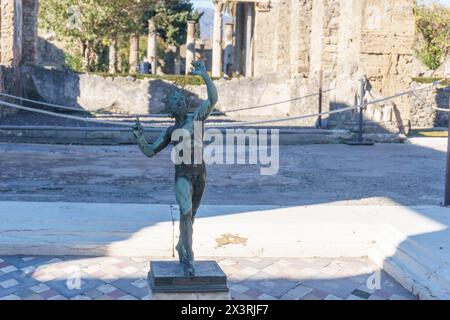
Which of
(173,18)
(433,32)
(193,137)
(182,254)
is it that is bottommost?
(182,254)

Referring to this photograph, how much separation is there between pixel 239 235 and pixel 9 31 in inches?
514

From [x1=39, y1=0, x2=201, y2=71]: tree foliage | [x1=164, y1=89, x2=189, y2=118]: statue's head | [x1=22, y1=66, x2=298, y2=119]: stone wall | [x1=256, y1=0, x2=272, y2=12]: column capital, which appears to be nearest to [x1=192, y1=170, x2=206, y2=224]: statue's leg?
[x1=164, y1=89, x2=189, y2=118]: statue's head

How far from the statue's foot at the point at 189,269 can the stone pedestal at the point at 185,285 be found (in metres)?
0.02

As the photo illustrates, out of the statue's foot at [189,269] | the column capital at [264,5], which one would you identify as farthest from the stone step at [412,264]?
the column capital at [264,5]

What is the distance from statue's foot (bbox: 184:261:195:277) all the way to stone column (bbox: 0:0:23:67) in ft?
45.6

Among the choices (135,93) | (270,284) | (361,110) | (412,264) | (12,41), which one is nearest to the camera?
(270,284)

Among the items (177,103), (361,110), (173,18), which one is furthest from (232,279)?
(173,18)

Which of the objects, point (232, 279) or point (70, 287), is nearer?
point (70, 287)

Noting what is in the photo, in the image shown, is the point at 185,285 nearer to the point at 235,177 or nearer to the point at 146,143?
the point at 146,143

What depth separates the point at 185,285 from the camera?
3.10 meters

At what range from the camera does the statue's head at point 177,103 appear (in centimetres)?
318

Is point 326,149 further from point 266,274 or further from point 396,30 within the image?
point 266,274

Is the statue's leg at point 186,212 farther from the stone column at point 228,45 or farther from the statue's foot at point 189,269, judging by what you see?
the stone column at point 228,45
